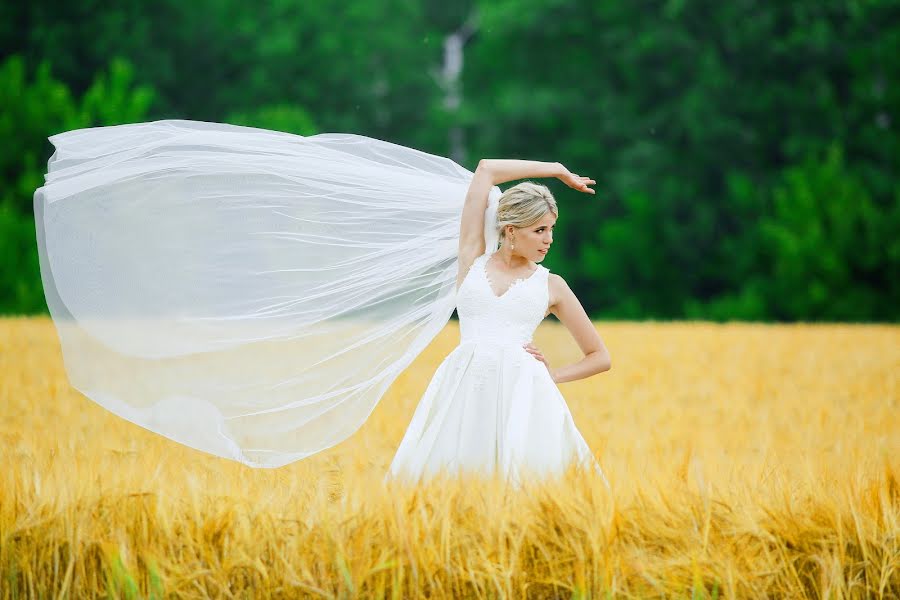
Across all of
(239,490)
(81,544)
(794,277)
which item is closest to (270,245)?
(239,490)

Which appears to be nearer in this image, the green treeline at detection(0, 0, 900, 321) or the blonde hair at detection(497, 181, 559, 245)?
the blonde hair at detection(497, 181, 559, 245)

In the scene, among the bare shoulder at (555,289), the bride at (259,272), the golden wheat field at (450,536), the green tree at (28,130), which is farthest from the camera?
the green tree at (28,130)

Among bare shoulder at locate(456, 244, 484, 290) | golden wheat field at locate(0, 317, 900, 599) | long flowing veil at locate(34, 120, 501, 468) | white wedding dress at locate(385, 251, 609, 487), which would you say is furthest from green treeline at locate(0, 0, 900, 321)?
golden wheat field at locate(0, 317, 900, 599)

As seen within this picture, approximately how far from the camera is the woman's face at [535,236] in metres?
4.59

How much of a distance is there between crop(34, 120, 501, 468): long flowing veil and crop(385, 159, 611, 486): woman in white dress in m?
0.53

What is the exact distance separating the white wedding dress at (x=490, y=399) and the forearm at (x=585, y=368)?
121mm

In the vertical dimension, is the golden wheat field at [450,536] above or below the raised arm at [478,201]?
below

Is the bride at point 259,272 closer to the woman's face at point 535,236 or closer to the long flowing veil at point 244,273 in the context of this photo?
the long flowing veil at point 244,273

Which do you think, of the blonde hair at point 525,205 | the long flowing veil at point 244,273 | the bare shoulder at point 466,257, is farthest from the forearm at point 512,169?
the long flowing veil at point 244,273

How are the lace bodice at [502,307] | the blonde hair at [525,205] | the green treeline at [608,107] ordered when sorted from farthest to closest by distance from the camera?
the green treeline at [608,107], the lace bodice at [502,307], the blonde hair at [525,205]

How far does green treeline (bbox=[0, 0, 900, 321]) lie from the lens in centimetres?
2517

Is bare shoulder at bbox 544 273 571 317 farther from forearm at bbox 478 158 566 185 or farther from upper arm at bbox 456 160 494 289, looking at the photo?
forearm at bbox 478 158 566 185

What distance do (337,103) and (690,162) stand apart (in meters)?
9.91

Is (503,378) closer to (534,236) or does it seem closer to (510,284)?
(510,284)
